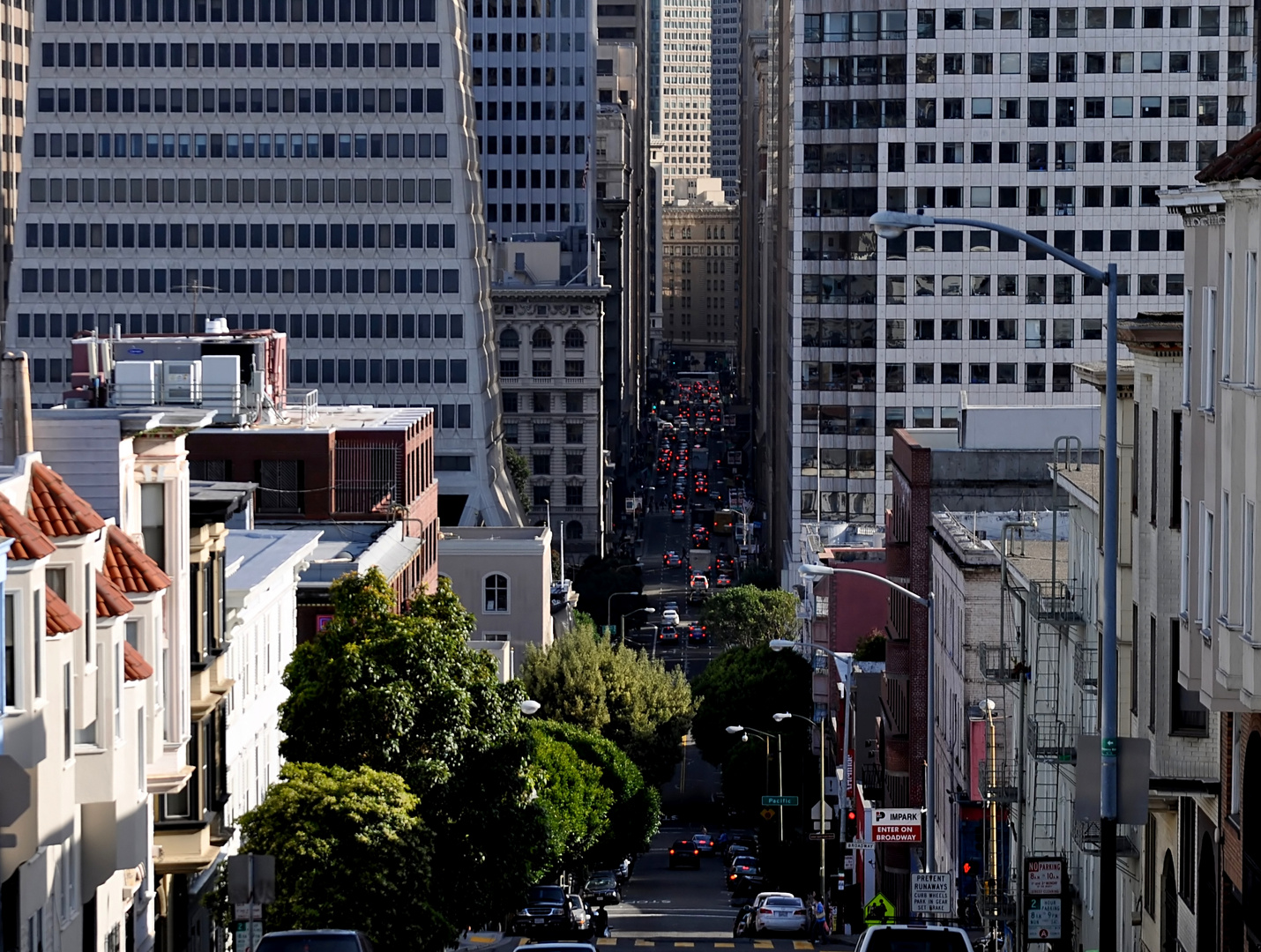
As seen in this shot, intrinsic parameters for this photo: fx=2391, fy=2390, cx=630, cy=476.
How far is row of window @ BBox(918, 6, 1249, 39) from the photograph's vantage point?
150750mm

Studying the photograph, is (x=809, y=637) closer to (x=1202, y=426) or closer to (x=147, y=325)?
(x=147, y=325)

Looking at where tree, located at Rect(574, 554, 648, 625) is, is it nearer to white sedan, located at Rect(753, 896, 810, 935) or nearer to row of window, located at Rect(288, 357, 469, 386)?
row of window, located at Rect(288, 357, 469, 386)

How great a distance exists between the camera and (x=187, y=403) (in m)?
100

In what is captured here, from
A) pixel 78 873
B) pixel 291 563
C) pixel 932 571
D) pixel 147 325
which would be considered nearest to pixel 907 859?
pixel 932 571

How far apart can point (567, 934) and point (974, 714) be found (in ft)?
45.1

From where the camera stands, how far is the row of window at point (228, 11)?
165m

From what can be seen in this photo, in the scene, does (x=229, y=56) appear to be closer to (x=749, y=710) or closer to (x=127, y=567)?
(x=749, y=710)

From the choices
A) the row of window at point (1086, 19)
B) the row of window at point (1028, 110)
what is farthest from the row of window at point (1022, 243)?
the row of window at point (1086, 19)

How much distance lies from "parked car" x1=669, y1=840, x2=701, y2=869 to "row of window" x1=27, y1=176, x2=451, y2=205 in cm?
7025

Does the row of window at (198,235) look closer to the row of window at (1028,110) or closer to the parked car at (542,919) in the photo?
the row of window at (1028,110)

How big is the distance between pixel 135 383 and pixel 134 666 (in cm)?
5918

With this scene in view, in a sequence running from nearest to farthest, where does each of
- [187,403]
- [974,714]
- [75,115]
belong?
[974,714]
[187,403]
[75,115]

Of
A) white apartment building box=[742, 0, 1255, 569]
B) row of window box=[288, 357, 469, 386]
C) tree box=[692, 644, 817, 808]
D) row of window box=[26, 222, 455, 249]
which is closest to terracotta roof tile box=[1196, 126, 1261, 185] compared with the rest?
tree box=[692, 644, 817, 808]

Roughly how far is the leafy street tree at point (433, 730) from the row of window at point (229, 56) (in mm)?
119843
